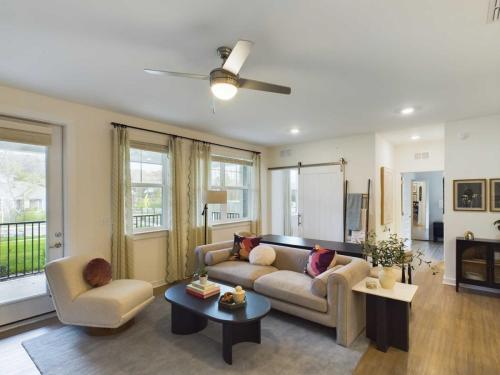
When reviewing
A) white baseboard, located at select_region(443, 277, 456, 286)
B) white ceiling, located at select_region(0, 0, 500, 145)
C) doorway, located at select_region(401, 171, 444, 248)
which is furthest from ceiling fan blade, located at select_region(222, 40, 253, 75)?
doorway, located at select_region(401, 171, 444, 248)

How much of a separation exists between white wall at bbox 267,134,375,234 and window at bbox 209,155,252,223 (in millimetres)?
1160

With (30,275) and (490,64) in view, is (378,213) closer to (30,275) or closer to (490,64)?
(490,64)

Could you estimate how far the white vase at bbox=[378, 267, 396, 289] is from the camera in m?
2.62

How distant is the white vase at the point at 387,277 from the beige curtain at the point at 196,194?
2938 mm

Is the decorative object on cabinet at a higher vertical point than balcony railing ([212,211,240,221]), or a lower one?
lower

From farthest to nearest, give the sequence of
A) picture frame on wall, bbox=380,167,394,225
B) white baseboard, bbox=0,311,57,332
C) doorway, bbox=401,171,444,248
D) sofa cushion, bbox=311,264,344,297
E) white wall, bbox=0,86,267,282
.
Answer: doorway, bbox=401,171,444,248
picture frame on wall, bbox=380,167,394,225
white wall, bbox=0,86,267,282
white baseboard, bbox=0,311,57,332
sofa cushion, bbox=311,264,344,297

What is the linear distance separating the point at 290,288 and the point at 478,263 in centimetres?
308

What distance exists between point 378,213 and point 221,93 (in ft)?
14.4

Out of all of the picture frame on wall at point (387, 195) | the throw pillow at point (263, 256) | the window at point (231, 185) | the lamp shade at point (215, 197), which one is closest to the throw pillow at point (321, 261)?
the throw pillow at point (263, 256)

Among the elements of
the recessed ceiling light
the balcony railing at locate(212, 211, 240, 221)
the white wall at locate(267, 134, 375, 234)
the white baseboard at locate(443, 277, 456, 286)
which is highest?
the recessed ceiling light

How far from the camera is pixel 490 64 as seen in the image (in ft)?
7.93

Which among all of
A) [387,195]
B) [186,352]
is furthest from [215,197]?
[387,195]

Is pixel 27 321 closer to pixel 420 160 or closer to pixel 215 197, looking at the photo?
pixel 215 197

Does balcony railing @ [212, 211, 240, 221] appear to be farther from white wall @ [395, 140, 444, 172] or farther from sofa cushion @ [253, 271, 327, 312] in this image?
white wall @ [395, 140, 444, 172]
